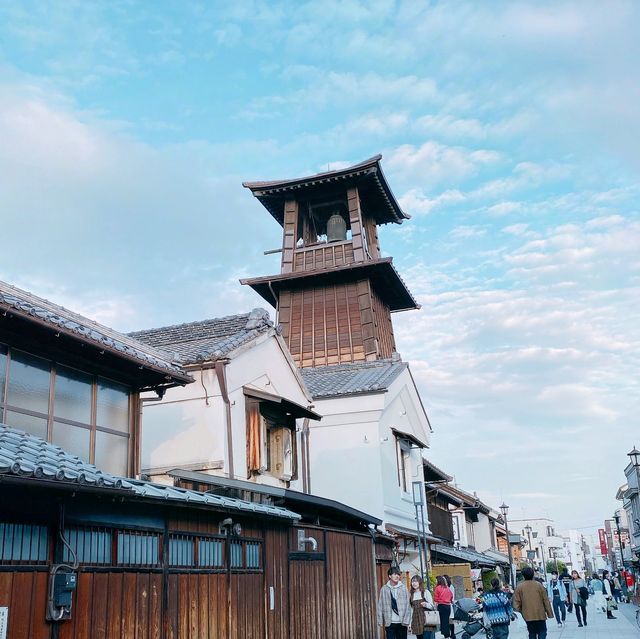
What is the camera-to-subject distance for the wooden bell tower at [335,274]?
31.7 metres

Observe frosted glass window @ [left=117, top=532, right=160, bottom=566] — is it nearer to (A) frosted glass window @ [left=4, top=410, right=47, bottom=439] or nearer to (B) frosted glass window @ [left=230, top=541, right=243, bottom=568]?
(B) frosted glass window @ [left=230, top=541, right=243, bottom=568]

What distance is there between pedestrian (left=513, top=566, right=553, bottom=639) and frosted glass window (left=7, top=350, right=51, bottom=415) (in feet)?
29.6

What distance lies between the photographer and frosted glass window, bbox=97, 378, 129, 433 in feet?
44.0

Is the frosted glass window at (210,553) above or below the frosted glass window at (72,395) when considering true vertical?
below

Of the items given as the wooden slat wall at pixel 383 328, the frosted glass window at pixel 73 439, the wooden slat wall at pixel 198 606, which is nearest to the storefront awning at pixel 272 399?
the frosted glass window at pixel 73 439

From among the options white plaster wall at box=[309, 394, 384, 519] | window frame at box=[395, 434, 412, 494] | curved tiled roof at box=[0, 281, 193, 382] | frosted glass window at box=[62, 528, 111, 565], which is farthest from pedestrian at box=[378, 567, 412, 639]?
window frame at box=[395, 434, 412, 494]

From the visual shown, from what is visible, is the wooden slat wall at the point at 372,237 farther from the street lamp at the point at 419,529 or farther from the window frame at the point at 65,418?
the window frame at the point at 65,418

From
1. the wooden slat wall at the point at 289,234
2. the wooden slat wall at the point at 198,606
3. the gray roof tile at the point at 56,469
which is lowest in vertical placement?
the wooden slat wall at the point at 198,606

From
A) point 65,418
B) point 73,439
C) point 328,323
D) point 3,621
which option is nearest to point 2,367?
point 65,418

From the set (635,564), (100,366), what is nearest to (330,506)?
(100,366)

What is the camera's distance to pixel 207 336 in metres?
20.3

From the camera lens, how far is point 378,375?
2812cm

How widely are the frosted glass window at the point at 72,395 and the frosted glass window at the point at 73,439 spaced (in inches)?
7.1

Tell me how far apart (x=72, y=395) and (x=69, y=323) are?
5.12 ft
